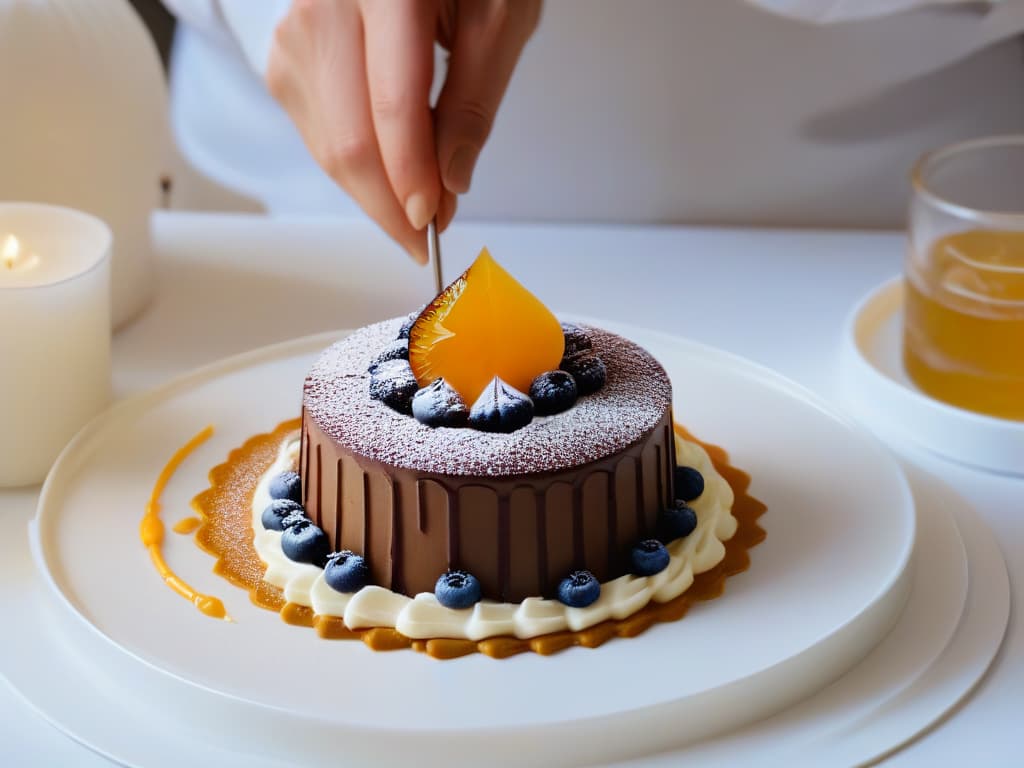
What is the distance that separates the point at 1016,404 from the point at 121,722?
3.52 ft

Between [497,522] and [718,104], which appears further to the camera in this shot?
[718,104]

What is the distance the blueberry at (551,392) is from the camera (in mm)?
1247

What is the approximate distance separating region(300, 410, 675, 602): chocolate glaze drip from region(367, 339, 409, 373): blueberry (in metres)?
0.13

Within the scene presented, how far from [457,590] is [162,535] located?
1.08 ft

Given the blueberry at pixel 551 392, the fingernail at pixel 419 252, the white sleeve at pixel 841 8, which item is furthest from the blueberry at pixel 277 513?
the white sleeve at pixel 841 8

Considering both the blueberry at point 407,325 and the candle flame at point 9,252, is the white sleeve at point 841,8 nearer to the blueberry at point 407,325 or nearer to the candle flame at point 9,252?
the blueberry at point 407,325

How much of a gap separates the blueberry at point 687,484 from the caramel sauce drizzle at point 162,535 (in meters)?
0.49

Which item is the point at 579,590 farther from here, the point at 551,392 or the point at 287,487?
the point at 287,487

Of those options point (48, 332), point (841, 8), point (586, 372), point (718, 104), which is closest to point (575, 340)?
point (586, 372)

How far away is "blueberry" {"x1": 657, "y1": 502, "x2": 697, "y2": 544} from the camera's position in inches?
→ 50.0

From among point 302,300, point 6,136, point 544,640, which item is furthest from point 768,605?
point 6,136

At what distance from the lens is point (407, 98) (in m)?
1.43

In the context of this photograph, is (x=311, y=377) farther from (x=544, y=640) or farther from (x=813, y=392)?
(x=813, y=392)

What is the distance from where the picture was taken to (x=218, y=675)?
1.04 meters
